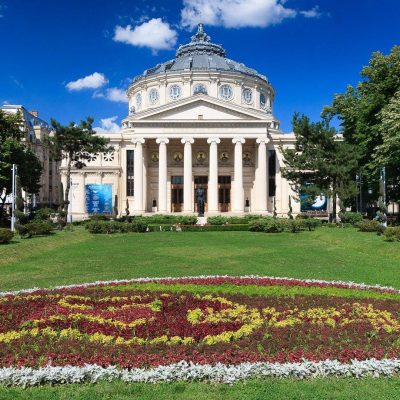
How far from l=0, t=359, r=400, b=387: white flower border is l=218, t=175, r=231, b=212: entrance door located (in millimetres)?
62784

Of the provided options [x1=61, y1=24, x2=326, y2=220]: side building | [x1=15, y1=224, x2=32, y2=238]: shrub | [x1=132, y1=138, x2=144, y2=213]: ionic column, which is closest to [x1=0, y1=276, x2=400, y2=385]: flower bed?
[x1=15, y1=224, x2=32, y2=238]: shrub

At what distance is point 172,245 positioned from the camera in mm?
30094

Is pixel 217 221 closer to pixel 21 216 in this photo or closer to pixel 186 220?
pixel 186 220

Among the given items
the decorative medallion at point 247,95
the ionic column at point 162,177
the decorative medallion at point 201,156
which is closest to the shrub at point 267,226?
the ionic column at point 162,177

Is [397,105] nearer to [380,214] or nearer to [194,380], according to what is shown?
[380,214]

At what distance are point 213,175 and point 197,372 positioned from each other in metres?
57.7

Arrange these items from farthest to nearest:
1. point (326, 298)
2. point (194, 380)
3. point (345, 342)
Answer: point (326, 298) < point (345, 342) < point (194, 380)

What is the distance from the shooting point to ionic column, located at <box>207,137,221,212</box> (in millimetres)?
64312

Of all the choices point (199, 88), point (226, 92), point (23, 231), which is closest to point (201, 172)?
point (199, 88)

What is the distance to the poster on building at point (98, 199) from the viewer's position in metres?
71.2

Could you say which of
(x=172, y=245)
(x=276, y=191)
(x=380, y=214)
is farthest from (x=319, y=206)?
(x=172, y=245)

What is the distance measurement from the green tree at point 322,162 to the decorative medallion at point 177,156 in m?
23.3

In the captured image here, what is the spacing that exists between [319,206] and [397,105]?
124ft

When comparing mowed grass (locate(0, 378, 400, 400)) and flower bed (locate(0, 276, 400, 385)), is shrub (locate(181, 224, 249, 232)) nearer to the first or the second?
flower bed (locate(0, 276, 400, 385))
